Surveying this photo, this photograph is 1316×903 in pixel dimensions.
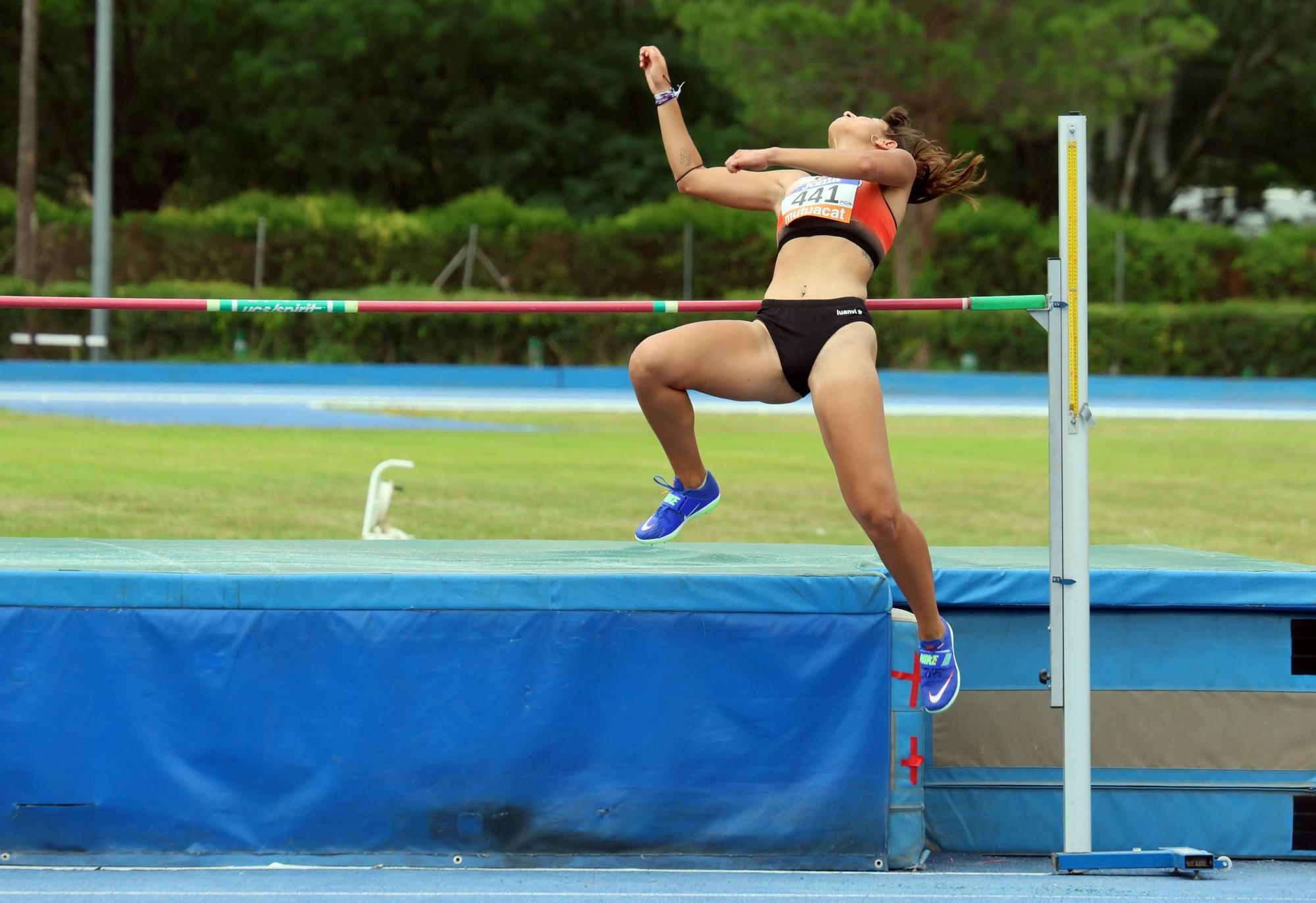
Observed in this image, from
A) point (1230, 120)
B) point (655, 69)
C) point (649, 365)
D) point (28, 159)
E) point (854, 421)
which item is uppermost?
point (1230, 120)

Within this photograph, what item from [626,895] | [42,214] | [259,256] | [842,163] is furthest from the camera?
[42,214]

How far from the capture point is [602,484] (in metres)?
12.2

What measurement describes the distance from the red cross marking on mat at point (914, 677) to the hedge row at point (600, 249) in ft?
82.7

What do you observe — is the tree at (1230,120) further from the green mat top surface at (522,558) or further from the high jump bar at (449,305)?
the high jump bar at (449,305)

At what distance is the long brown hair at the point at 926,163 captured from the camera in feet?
15.4

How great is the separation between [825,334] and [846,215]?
41 centimetres

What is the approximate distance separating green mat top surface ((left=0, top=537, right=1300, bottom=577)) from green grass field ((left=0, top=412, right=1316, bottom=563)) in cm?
394

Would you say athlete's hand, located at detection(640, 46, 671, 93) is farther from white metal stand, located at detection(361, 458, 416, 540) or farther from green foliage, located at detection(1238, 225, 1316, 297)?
green foliage, located at detection(1238, 225, 1316, 297)

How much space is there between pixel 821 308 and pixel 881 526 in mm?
717

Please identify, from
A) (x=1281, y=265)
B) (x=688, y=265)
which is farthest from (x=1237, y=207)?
(x=688, y=265)

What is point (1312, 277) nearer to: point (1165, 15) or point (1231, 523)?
point (1165, 15)

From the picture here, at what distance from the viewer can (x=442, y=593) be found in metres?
4.00

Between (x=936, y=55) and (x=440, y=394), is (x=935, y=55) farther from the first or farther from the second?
(x=440, y=394)

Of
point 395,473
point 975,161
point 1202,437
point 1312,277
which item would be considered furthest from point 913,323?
point 975,161
